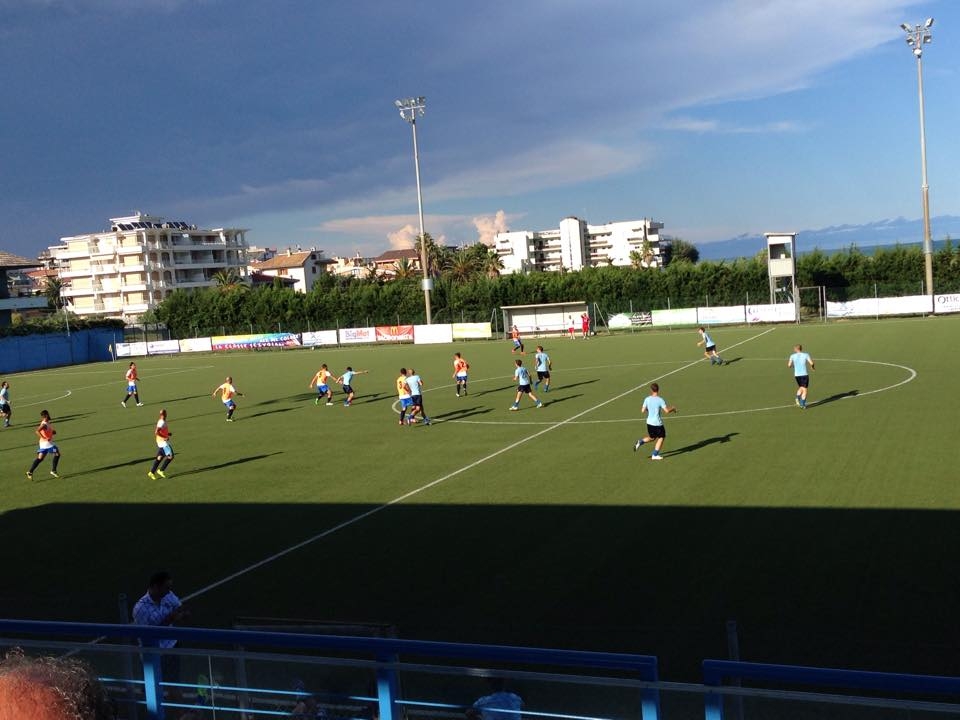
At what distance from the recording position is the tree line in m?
73.6

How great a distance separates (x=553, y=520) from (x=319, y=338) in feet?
206

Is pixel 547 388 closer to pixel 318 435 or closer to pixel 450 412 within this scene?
pixel 450 412

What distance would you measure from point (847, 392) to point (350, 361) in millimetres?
33781

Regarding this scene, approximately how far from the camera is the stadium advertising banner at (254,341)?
7662cm

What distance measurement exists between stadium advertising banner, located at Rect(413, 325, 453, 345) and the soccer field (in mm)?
37297

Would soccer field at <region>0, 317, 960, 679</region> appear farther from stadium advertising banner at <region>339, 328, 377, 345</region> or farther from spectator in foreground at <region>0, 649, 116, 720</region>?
stadium advertising banner at <region>339, 328, 377, 345</region>

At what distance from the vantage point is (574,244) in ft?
602

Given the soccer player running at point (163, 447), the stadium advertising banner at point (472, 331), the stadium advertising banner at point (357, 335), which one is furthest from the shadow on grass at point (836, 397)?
the stadium advertising banner at point (357, 335)

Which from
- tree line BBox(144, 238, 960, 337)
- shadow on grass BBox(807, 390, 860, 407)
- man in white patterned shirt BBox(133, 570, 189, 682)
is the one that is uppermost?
tree line BBox(144, 238, 960, 337)

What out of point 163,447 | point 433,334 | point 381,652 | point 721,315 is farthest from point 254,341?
point 381,652

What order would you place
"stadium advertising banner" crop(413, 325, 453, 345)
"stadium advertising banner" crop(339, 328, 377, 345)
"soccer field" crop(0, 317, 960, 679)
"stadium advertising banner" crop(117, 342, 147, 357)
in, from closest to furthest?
"soccer field" crop(0, 317, 960, 679)
"stadium advertising banner" crop(413, 325, 453, 345)
"stadium advertising banner" crop(339, 328, 377, 345)
"stadium advertising banner" crop(117, 342, 147, 357)

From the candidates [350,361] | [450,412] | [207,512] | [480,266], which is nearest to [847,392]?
[450,412]

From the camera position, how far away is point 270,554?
1487 centimetres

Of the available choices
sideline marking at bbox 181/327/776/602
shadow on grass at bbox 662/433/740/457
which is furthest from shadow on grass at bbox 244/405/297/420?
shadow on grass at bbox 662/433/740/457
